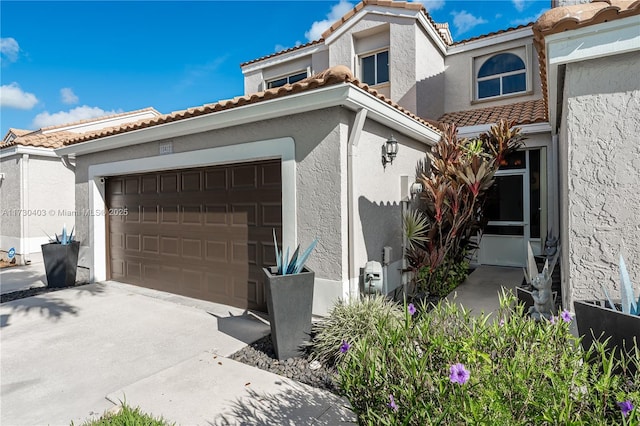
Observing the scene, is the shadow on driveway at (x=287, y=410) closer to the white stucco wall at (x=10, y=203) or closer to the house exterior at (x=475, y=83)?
the house exterior at (x=475, y=83)

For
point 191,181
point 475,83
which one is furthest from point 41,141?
point 475,83

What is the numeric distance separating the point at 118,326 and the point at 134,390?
2.71m

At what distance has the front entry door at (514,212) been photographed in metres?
10.5

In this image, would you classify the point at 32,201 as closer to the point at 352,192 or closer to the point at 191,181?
the point at 191,181

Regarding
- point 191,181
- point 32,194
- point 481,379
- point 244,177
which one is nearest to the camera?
point 481,379

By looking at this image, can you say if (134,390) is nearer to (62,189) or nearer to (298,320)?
(298,320)

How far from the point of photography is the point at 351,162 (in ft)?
18.3

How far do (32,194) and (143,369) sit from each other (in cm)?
1288

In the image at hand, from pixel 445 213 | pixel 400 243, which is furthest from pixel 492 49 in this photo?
pixel 400 243

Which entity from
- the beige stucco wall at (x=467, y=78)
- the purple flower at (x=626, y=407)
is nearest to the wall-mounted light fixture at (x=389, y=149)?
the purple flower at (x=626, y=407)

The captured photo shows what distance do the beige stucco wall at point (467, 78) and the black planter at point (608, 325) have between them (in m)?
11.0

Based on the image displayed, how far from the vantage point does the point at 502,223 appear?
36.0 ft

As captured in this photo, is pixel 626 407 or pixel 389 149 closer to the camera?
pixel 626 407

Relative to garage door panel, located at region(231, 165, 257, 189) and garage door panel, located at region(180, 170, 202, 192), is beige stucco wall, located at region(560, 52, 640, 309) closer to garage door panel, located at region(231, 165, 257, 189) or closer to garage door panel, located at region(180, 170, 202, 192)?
garage door panel, located at region(231, 165, 257, 189)
